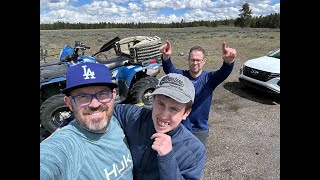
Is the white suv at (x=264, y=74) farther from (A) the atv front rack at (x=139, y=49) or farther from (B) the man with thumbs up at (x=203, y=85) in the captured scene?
(B) the man with thumbs up at (x=203, y=85)

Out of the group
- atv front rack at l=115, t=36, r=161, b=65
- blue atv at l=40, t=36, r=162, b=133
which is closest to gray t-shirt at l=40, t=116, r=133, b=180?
blue atv at l=40, t=36, r=162, b=133

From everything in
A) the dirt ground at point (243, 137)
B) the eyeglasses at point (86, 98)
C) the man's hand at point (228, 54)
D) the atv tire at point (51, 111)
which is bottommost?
the dirt ground at point (243, 137)

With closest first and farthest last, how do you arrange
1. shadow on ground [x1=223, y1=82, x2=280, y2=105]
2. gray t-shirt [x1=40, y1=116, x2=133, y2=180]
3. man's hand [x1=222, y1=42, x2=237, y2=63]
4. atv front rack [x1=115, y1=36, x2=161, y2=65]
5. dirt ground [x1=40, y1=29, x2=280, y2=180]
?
gray t-shirt [x1=40, y1=116, x2=133, y2=180] < man's hand [x1=222, y1=42, x2=237, y2=63] < dirt ground [x1=40, y1=29, x2=280, y2=180] < atv front rack [x1=115, y1=36, x2=161, y2=65] < shadow on ground [x1=223, y1=82, x2=280, y2=105]

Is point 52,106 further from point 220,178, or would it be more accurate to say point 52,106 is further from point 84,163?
point 84,163

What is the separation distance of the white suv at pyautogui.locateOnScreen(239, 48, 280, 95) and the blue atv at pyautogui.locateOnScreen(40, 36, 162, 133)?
2.96 meters

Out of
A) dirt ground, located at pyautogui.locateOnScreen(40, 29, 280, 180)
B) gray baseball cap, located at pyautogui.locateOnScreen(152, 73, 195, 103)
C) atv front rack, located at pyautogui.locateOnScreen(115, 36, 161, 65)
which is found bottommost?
dirt ground, located at pyautogui.locateOnScreen(40, 29, 280, 180)

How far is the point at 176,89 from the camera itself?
5.20ft

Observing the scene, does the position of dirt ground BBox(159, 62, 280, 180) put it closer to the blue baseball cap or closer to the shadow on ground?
the shadow on ground

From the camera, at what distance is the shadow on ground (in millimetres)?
7492

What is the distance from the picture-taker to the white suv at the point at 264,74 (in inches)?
287

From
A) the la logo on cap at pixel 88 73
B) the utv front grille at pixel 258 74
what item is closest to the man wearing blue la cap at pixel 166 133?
the la logo on cap at pixel 88 73

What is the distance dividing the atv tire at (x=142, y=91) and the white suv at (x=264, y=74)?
3.21m
